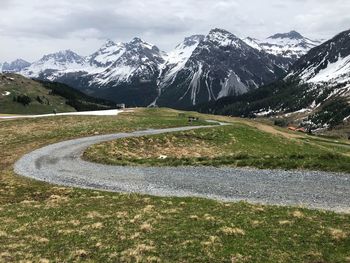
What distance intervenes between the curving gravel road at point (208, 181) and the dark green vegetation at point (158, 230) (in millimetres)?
3068

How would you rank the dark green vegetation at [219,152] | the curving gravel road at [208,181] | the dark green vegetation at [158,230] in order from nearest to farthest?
the dark green vegetation at [158,230], the curving gravel road at [208,181], the dark green vegetation at [219,152]

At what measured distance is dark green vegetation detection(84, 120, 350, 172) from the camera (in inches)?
1735

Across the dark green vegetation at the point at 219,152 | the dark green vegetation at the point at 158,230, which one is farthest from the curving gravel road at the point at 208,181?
the dark green vegetation at the point at 158,230

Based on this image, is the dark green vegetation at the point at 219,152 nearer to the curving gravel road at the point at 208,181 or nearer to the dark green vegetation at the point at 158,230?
the curving gravel road at the point at 208,181

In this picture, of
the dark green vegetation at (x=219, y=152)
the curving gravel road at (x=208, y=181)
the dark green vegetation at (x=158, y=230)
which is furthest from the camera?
the dark green vegetation at (x=219, y=152)

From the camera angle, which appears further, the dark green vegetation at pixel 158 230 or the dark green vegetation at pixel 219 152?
the dark green vegetation at pixel 219 152

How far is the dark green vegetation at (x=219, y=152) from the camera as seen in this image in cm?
4406

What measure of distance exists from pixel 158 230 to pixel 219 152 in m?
45.8

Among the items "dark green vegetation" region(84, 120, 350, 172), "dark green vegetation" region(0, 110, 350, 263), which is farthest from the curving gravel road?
"dark green vegetation" region(0, 110, 350, 263)

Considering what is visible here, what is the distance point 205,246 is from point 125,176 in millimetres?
23017

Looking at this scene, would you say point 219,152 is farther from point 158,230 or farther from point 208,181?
point 158,230

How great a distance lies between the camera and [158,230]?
24.7 meters

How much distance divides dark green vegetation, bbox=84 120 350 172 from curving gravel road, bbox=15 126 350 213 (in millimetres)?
2164

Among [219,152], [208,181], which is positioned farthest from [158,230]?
[219,152]
